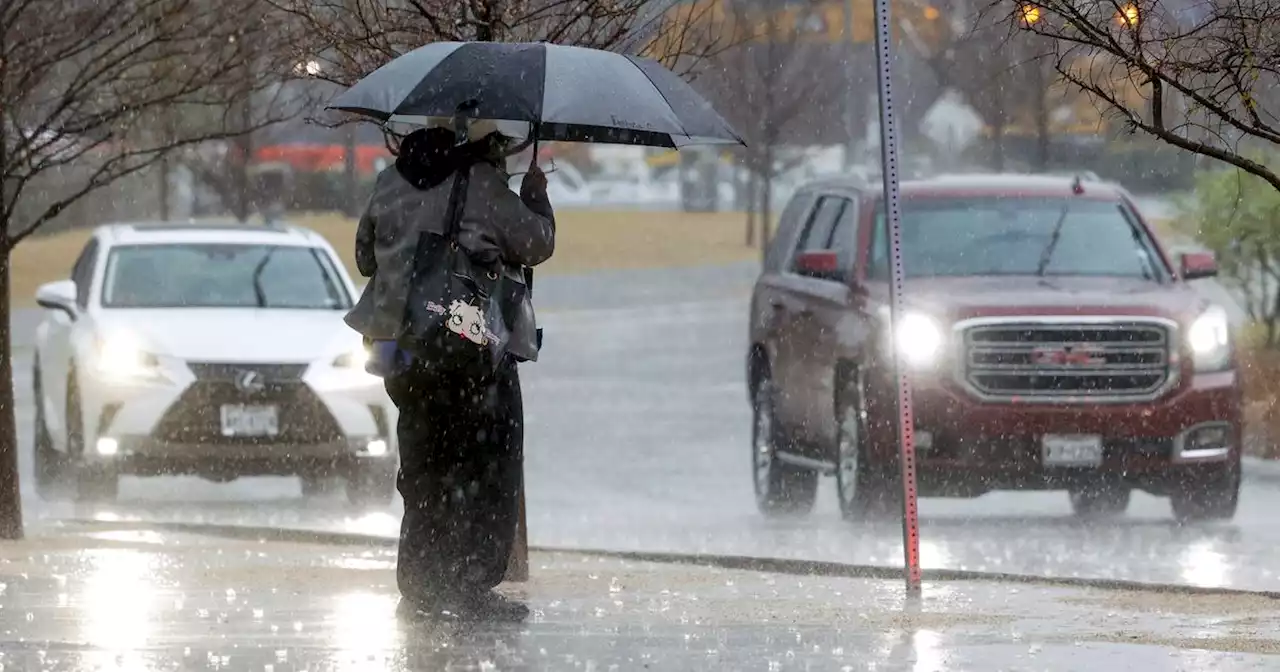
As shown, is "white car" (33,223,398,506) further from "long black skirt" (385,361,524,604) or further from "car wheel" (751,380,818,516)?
"long black skirt" (385,361,524,604)

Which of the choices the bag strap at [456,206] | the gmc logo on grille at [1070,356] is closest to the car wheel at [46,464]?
the gmc logo on grille at [1070,356]

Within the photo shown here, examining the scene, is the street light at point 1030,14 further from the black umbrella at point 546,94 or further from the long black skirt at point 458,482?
the long black skirt at point 458,482

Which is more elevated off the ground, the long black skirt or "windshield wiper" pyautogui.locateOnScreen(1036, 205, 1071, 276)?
"windshield wiper" pyautogui.locateOnScreen(1036, 205, 1071, 276)

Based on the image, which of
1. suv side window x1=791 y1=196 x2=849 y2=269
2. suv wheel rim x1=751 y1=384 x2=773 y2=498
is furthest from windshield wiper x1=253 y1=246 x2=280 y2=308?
suv side window x1=791 y1=196 x2=849 y2=269

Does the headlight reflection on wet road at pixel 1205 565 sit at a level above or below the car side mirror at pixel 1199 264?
below

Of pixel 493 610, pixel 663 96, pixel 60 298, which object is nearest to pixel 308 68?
pixel 663 96

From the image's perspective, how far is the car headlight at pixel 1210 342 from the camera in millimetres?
14859

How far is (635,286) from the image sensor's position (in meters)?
47.2

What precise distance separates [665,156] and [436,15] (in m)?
59.8

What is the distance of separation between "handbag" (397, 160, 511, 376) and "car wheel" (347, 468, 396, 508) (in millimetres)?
7191

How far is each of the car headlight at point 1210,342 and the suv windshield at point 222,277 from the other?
492 centimetres

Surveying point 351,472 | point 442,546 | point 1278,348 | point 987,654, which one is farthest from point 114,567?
point 1278,348

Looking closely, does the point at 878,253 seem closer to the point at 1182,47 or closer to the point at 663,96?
the point at 663,96

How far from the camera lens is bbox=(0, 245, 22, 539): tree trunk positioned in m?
12.3
